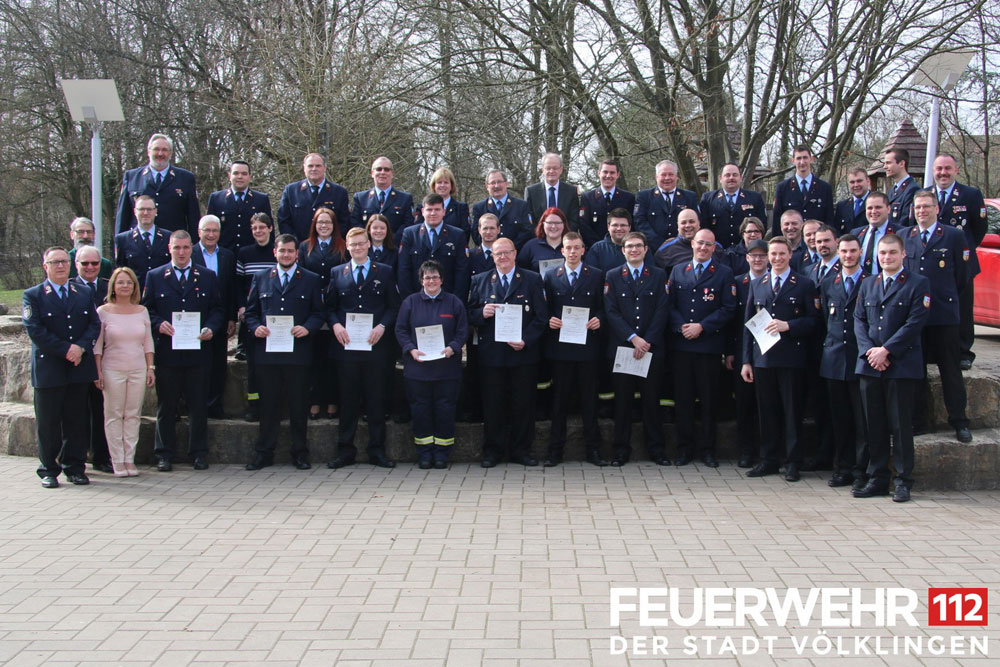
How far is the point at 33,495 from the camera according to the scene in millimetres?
7180

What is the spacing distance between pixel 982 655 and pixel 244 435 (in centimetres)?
623

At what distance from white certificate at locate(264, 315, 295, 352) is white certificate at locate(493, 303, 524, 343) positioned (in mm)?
1810

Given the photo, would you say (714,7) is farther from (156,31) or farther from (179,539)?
(156,31)

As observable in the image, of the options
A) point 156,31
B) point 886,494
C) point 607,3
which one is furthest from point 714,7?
point 156,31

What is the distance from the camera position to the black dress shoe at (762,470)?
24.9ft

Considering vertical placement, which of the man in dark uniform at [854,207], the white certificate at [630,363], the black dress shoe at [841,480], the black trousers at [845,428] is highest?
the man in dark uniform at [854,207]

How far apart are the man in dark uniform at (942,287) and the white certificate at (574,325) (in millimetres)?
2685

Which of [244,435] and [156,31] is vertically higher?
[156,31]

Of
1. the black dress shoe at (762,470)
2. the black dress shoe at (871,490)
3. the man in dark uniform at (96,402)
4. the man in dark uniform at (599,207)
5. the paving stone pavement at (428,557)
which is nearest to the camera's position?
the paving stone pavement at (428,557)

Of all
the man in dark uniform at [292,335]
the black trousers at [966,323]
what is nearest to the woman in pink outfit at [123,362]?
the man in dark uniform at [292,335]

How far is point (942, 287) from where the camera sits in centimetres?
738

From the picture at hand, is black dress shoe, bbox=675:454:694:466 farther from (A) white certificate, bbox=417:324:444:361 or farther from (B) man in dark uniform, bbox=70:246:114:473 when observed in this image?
(B) man in dark uniform, bbox=70:246:114:473

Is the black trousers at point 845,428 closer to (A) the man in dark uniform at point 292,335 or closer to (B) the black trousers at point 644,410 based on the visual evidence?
(B) the black trousers at point 644,410

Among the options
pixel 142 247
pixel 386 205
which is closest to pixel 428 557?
pixel 386 205
